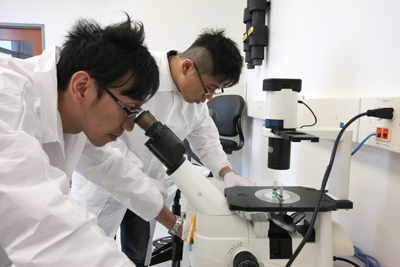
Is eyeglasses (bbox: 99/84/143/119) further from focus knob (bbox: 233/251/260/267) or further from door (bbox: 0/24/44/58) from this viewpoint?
door (bbox: 0/24/44/58)

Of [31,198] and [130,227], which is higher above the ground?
[31,198]

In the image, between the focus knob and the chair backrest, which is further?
the chair backrest

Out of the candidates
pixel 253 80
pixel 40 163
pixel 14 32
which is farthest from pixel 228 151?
pixel 14 32

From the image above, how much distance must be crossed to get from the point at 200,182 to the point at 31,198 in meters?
0.35

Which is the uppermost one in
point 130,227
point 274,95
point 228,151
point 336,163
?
point 274,95

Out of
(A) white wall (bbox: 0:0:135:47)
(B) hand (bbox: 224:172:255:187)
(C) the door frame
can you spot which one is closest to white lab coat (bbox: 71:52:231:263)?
(B) hand (bbox: 224:172:255:187)

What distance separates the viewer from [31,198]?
39 cm

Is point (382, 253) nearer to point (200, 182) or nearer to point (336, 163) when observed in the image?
point (336, 163)

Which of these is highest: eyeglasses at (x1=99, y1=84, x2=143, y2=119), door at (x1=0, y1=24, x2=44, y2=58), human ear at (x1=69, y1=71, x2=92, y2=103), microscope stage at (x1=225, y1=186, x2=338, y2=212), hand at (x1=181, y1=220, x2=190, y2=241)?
door at (x1=0, y1=24, x2=44, y2=58)

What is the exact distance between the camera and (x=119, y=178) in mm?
917

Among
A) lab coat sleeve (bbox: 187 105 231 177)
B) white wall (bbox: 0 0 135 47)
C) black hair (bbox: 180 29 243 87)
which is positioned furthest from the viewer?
white wall (bbox: 0 0 135 47)

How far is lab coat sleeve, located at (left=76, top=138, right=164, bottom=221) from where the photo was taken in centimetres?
91

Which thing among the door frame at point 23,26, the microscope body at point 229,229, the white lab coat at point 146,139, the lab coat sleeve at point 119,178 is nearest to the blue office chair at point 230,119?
the white lab coat at point 146,139

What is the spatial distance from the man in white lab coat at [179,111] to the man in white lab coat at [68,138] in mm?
272
